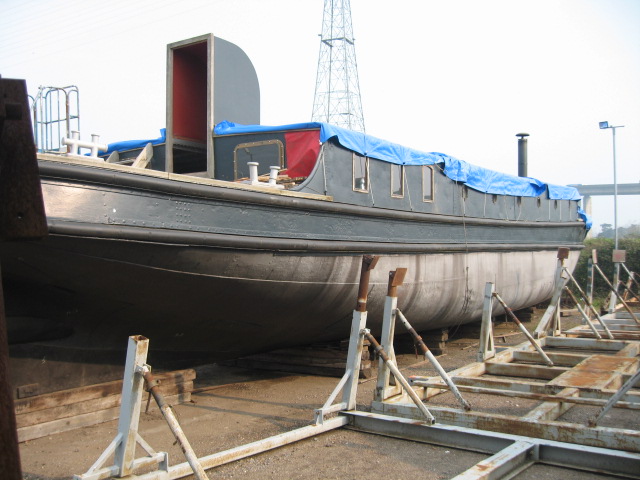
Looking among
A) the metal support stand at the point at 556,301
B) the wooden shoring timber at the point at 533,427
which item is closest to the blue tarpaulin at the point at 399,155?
the metal support stand at the point at 556,301

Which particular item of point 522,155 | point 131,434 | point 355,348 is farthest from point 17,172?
point 522,155

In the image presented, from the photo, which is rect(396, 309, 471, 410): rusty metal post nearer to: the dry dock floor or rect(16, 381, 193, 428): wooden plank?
the dry dock floor

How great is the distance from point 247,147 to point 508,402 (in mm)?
4035

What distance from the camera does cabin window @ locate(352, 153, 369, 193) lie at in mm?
7105

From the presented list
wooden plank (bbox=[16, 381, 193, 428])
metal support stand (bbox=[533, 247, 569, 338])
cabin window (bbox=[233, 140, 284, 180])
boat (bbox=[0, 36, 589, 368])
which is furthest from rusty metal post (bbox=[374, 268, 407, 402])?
metal support stand (bbox=[533, 247, 569, 338])

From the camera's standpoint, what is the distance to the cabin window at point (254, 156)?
7.14 metres

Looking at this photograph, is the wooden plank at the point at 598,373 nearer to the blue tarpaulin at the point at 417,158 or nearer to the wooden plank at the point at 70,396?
the blue tarpaulin at the point at 417,158

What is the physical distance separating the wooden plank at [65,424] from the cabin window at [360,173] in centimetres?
356

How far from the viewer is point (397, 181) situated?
7.85 m

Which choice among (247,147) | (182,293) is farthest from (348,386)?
(247,147)

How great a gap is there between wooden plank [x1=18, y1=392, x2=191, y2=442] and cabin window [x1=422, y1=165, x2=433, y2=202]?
4908mm

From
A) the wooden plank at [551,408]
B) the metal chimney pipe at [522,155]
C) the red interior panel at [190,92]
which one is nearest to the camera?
the wooden plank at [551,408]

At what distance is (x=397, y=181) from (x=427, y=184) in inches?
30.8

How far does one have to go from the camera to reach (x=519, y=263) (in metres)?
11.2
